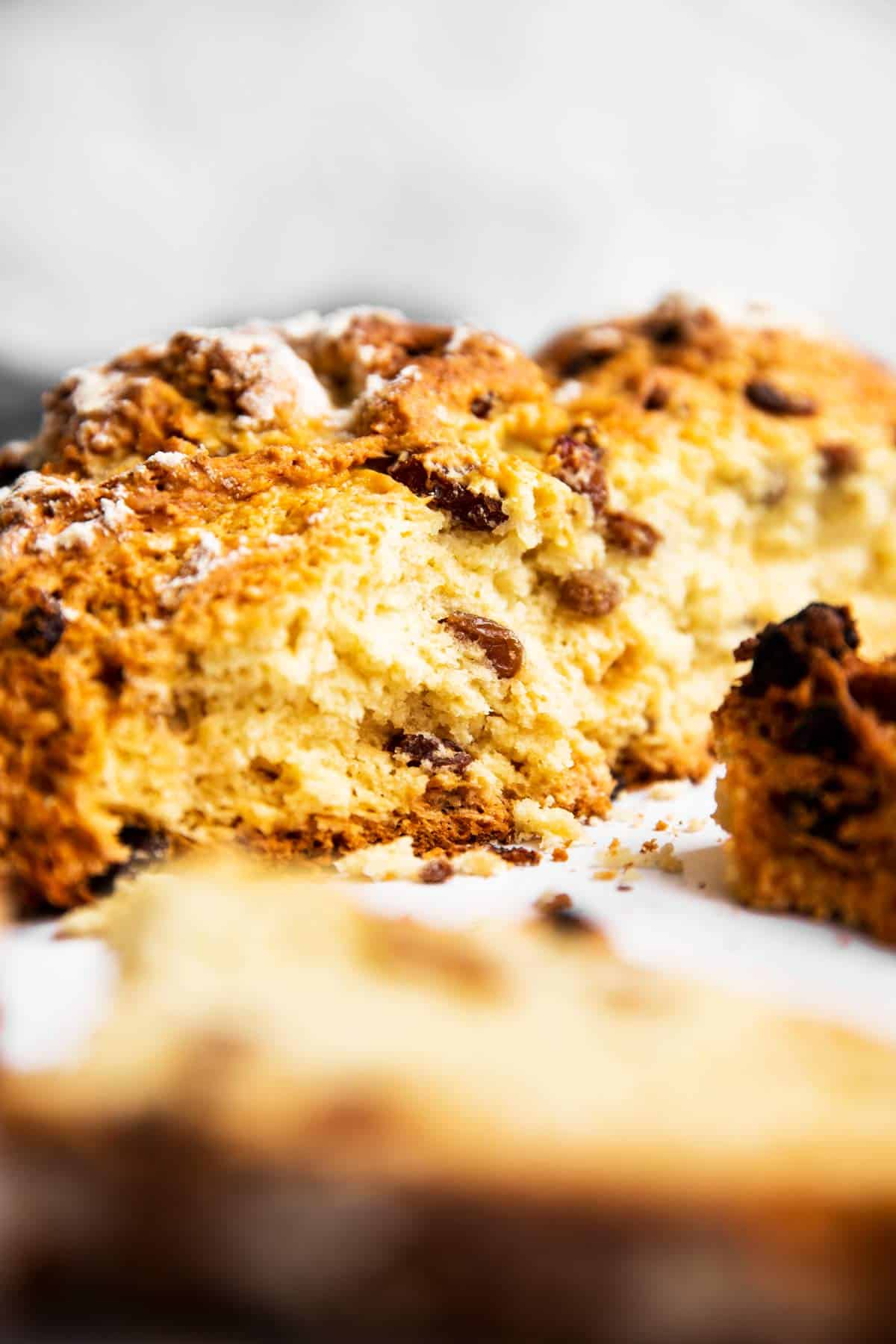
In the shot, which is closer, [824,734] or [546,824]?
[824,734]

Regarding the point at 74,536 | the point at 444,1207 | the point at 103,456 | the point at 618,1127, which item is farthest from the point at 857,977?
the point at 103,456

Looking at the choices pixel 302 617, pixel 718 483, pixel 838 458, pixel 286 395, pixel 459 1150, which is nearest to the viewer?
pixel 459 1150

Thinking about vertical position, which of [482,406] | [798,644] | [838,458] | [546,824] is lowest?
[546,824]

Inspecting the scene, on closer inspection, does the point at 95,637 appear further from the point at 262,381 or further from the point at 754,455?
the point at 754,455

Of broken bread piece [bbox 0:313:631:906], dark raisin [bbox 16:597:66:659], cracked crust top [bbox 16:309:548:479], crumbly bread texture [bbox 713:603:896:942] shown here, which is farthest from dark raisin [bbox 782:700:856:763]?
dark raisin [bbox 16:597:66:659]

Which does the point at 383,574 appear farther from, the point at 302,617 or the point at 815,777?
the point at 815,777

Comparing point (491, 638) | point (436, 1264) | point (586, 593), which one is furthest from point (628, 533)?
point (436, 1264)

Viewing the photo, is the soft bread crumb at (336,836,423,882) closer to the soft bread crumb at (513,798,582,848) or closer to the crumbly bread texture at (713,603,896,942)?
the soft bread crumb at (513,798,582,848)
